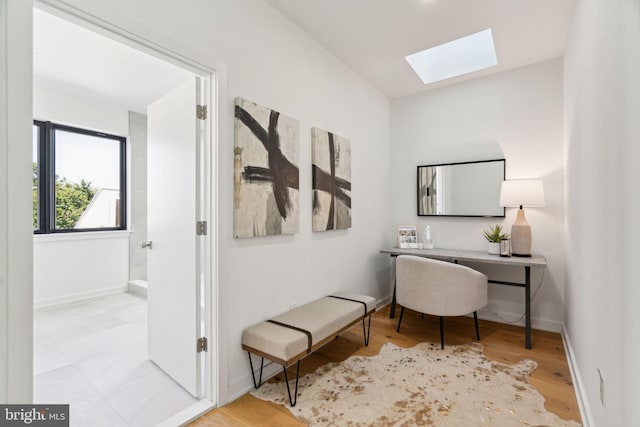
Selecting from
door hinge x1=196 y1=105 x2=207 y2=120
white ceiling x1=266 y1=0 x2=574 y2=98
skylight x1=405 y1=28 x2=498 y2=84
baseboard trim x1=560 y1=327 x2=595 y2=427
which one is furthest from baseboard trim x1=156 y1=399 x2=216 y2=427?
skylight x1=405 y1=28 x2=498 y2=84

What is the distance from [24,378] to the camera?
1154 millimetres

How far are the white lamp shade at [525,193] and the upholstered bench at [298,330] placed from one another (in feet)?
5.57

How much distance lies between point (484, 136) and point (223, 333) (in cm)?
324

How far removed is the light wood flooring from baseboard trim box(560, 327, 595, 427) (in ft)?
0.09

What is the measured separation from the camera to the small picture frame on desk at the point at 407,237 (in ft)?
12.0

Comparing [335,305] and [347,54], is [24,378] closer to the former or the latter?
[335,305]

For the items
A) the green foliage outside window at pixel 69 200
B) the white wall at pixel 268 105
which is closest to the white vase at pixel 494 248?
the white wall at pixel 268 105

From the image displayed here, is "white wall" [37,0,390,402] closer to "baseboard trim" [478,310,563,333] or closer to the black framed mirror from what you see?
the black framed mirror

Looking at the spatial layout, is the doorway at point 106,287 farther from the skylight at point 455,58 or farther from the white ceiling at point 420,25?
the skylight at point 455,58

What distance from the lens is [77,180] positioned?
4062 millimetres

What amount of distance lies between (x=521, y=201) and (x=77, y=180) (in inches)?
205

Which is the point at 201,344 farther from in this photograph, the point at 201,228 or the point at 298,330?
the point at 201,228

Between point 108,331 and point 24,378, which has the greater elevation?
point 24,378

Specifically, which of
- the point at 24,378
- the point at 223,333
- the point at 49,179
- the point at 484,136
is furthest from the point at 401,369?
the point at 49,179
